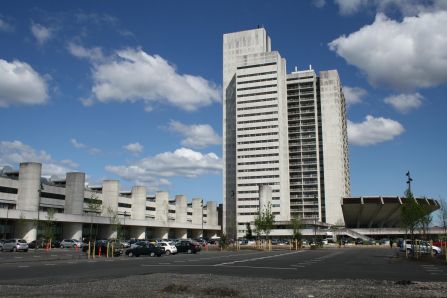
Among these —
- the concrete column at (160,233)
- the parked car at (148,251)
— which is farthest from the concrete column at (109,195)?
the parked car at (148,251)

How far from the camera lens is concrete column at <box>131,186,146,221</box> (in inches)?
5187

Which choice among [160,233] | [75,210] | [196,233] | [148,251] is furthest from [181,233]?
[148,251]

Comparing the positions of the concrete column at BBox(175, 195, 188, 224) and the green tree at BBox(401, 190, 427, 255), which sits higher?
the concrete column at BBox(175, 195, 188, 224)

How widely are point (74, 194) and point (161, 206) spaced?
49.9m

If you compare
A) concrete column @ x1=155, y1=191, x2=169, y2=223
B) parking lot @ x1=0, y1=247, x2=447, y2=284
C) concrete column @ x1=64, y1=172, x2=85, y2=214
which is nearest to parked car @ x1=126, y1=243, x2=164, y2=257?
parking lot @ x1=0, y1=247, x2=447, y2=284

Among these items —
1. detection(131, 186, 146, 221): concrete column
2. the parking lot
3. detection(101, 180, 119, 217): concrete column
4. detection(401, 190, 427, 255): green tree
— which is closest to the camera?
the parking lot

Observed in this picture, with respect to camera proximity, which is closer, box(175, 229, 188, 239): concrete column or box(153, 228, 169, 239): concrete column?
box(153, 228, 169, 239): concrete column

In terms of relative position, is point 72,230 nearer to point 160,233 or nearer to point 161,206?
point 160,233

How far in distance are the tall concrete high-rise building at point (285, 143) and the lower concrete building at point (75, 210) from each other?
27.7m

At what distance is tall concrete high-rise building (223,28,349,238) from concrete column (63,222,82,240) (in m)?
89.6

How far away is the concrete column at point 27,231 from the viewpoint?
83062 millimetres

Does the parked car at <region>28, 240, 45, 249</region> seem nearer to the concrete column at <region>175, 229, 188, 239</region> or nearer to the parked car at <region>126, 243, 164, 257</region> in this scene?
the parked car at <region>126, 243, 164, 257</region>

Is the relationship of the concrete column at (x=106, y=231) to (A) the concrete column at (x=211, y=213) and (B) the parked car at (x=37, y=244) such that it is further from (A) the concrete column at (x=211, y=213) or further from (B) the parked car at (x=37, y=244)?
(A) the concrete column at (x=211, y=213)

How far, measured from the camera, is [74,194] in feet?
326
